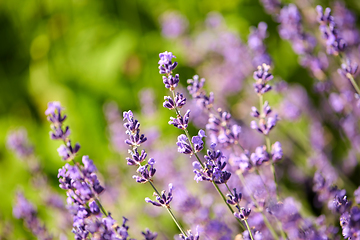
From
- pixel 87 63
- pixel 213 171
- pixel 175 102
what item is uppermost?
pixel 87 63

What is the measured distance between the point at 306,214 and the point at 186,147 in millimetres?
1118

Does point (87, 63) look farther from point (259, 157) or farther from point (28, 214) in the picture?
point (259, 157)

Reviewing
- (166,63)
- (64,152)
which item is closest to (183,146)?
(166,63)

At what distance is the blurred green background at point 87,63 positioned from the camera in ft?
10.7

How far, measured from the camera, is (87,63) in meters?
3.36

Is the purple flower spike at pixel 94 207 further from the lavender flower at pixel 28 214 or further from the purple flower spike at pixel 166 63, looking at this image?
the lavender flower at pixel 28 214

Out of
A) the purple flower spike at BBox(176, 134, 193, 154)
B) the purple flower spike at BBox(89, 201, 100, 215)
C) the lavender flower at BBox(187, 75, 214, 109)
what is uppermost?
the lavender flower at BBox(187, 75, 214, 109)

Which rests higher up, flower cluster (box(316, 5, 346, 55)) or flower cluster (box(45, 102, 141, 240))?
flower cluster (box(316, 5, 346, 55))

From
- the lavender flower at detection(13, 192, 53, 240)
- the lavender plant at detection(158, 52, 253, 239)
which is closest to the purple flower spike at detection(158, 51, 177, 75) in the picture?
the lavender plant at detection(158, 52, 253, 239)

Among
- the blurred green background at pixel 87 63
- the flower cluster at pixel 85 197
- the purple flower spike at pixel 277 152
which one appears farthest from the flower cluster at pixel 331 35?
the blurred green background at pixel 87 63

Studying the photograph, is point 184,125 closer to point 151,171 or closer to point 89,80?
point 151,171

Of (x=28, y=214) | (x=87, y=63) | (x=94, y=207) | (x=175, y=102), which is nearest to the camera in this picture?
(x=94, y=207)

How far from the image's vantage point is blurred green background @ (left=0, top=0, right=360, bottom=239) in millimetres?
3248

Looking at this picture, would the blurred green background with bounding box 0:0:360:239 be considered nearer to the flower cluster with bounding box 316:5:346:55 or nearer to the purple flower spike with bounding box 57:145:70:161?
the flower cluster with bounding box 316:5:346:55
